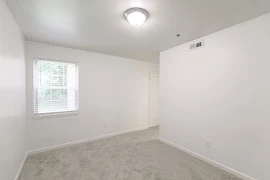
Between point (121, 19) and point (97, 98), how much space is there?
2.29m

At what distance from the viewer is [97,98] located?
368 cm

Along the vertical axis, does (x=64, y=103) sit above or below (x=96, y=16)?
below

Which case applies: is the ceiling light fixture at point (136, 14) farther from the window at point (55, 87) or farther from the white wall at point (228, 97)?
the window at point (55, 87)

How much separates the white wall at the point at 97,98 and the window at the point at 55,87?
4.6 inches

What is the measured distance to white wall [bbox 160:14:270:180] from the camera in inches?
74.0

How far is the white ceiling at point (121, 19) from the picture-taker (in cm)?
165

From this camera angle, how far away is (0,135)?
1.42 meters

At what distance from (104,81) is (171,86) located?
1842 millimetres

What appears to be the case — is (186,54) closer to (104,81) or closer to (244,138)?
(244,138)

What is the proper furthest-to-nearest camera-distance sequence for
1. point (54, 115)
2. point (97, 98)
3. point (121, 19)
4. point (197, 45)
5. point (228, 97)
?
1. point (97, 98)
2. point (54, 115)
3. point (197, 45)
4. point (228, 97)
5. point (121, 19)

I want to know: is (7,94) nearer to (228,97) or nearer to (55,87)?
(55,87)

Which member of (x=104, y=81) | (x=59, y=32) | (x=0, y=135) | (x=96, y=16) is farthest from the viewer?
(x=104, y=81)

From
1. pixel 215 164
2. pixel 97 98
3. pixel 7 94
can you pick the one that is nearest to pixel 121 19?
pixel 7 94

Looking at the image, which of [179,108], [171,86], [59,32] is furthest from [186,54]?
[59,32]
